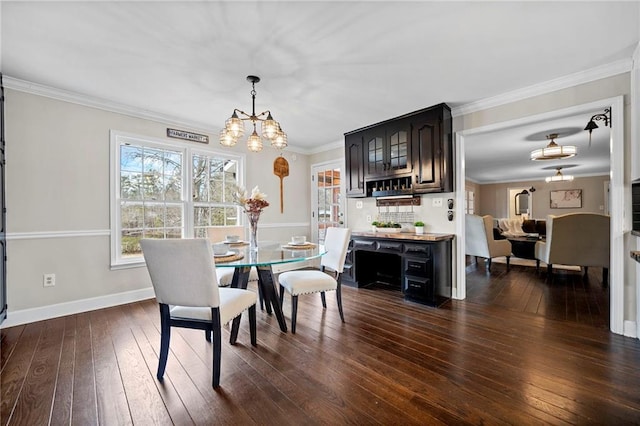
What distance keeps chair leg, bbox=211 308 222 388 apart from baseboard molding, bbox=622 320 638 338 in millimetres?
3391

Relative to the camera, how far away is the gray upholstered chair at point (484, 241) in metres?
5.08

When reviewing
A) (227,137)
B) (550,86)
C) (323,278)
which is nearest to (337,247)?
(323,278)

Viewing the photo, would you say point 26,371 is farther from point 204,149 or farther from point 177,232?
point 204,149

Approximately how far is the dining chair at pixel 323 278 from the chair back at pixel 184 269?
0.92m

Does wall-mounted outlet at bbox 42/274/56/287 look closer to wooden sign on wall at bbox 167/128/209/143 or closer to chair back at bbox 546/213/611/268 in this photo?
wooden sign on wall at bbox 167/128/209/143

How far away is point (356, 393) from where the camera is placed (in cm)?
170

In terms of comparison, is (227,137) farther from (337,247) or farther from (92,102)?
(92,102)

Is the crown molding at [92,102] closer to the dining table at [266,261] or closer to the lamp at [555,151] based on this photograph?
the dining table at [266,261]

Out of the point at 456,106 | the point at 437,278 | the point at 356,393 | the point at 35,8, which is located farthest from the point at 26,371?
the point at 456,106

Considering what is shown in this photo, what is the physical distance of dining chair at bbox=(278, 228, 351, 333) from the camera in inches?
102

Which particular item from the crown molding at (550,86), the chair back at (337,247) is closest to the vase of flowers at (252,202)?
the chair back at (337,247)

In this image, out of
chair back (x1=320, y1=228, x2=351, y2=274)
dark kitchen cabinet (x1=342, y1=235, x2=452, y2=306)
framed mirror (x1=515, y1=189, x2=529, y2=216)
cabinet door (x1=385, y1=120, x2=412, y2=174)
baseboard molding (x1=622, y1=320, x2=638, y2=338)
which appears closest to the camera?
baseboard molding (x1=622, y1=320, x2=638, y2=338)

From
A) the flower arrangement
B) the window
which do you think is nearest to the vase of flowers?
the flower arrangement

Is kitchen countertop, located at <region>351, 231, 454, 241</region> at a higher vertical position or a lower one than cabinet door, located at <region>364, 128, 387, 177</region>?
lower
